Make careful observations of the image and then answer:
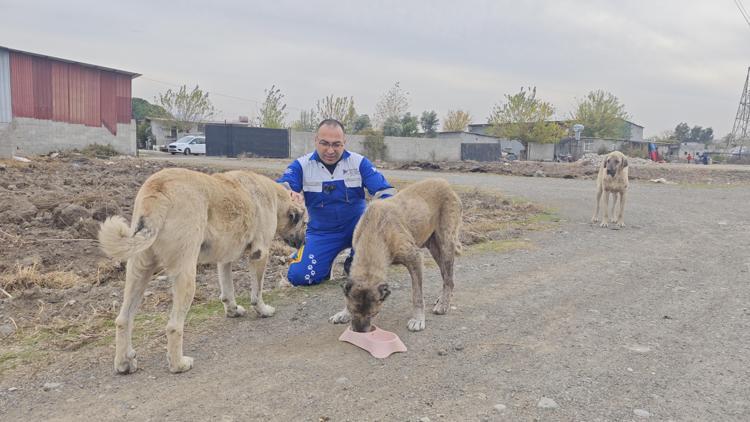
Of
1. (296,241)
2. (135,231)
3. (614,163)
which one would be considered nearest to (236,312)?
(296,241)

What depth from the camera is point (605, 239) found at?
10.1 m

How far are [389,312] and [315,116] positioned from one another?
6216cm

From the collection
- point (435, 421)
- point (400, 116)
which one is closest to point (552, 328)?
point (435, 421)

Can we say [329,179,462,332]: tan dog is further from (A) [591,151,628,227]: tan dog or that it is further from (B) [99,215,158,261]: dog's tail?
(A) [591,151,628,227]: tan dog

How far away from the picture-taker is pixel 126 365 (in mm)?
3945

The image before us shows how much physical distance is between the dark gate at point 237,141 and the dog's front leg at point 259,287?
36.9 meters

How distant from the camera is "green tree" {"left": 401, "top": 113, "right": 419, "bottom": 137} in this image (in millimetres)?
59938

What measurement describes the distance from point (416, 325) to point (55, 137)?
31.9 m

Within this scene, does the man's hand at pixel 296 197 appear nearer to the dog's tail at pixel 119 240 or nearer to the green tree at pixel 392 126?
the dog's tail at pixel 119 240

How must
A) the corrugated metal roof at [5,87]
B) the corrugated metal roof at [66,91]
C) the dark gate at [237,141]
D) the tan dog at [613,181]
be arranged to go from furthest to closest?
the dark gate at [237,141]
the corrugated metal roof at [66,91]
the corrugated metal roof at [5,87]
the tan dog at [613,181]

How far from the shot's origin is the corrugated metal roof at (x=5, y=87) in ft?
87.0

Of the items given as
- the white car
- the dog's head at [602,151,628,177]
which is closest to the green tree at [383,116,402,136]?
the white car

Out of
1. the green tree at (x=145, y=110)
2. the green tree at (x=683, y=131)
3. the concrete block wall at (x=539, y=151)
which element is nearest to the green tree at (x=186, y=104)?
the green tree at (x=145, y=110)

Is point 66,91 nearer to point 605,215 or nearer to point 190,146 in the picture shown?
point 190,146
